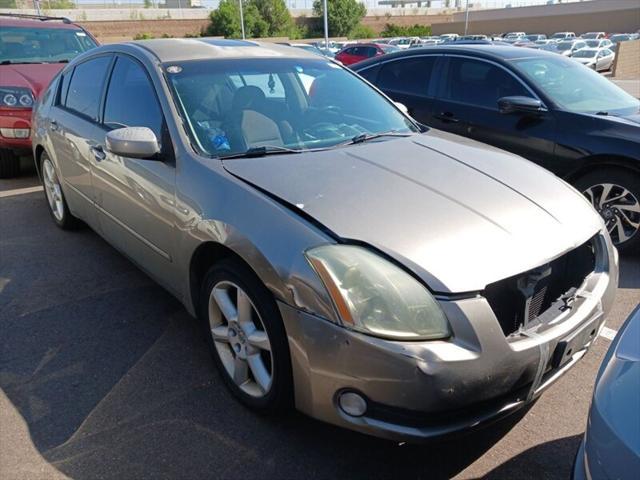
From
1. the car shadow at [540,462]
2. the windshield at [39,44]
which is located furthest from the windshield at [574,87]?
the windshield at [39,44]

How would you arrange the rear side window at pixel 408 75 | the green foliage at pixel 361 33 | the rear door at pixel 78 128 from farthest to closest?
the green foliage at pixel 361 33, the rear side window at pixel 408 75, the rear door at pixel 78 128

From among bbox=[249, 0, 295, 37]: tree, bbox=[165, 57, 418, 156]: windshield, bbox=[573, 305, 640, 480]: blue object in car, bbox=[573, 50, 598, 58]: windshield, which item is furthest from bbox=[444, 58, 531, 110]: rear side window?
bbox=[249, 0, 295, 37]: tree

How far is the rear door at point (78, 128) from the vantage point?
3.79 m

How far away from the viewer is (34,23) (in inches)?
315

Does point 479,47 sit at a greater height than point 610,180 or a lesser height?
greater

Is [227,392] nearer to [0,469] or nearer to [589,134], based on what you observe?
[0,469]

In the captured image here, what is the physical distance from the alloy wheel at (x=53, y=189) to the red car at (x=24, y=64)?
3.59 ft

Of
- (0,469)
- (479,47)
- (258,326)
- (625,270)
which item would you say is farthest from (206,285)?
(479,47)

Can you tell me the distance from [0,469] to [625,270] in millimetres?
4185

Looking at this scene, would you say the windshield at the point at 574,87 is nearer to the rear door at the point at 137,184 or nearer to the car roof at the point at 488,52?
the car roof at the point at 488,52

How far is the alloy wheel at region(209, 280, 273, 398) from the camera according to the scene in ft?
7.75

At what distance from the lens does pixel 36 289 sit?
3822 mm

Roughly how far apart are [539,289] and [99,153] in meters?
2.78

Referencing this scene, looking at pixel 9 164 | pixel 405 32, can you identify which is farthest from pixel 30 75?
pixel 405 32
